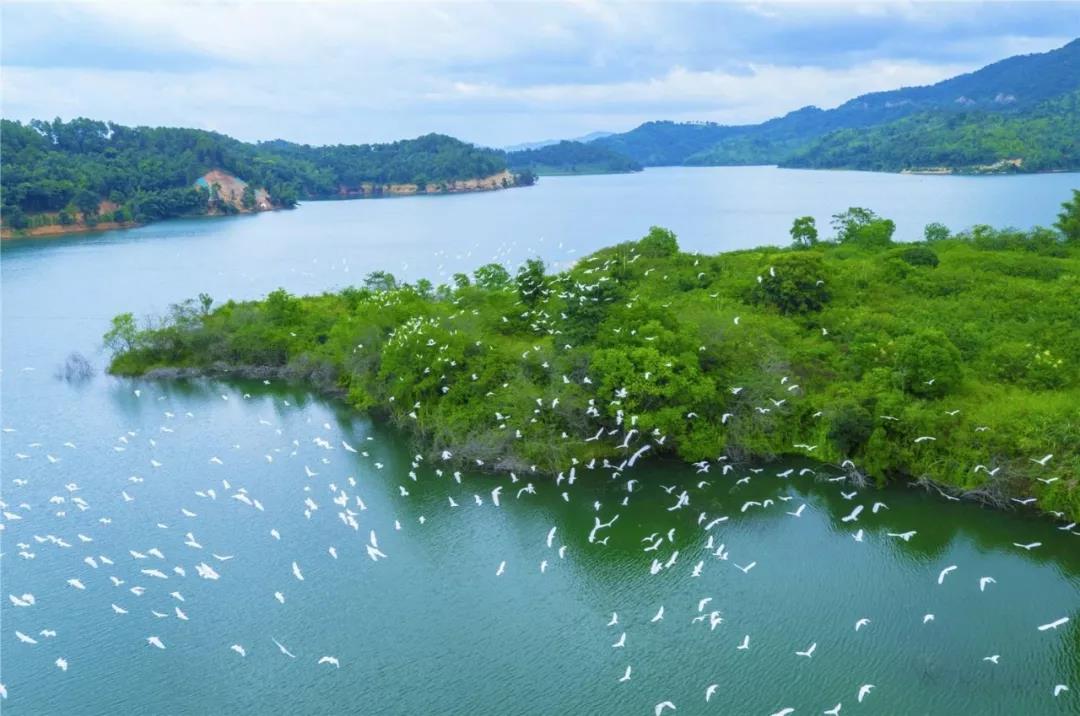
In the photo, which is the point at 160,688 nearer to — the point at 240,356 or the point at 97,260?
the point at 240,356

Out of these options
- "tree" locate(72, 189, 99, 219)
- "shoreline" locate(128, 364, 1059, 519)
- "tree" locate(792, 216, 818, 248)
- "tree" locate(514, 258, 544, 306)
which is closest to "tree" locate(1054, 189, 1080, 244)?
"tree" locate(792, 216, 818, 248)

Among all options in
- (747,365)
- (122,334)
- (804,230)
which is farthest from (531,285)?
(122,334)

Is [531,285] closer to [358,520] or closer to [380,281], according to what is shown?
[380,281]

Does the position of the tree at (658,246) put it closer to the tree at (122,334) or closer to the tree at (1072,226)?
the tree at (1072,226)

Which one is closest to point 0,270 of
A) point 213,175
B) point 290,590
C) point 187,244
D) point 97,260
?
point 97,260

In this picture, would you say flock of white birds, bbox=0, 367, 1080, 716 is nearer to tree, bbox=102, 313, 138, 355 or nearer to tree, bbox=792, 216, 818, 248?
tree, bbox=102, 313, 138, 355

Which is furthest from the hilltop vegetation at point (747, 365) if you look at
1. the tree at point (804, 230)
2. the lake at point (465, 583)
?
the tree at point (804, 230)
